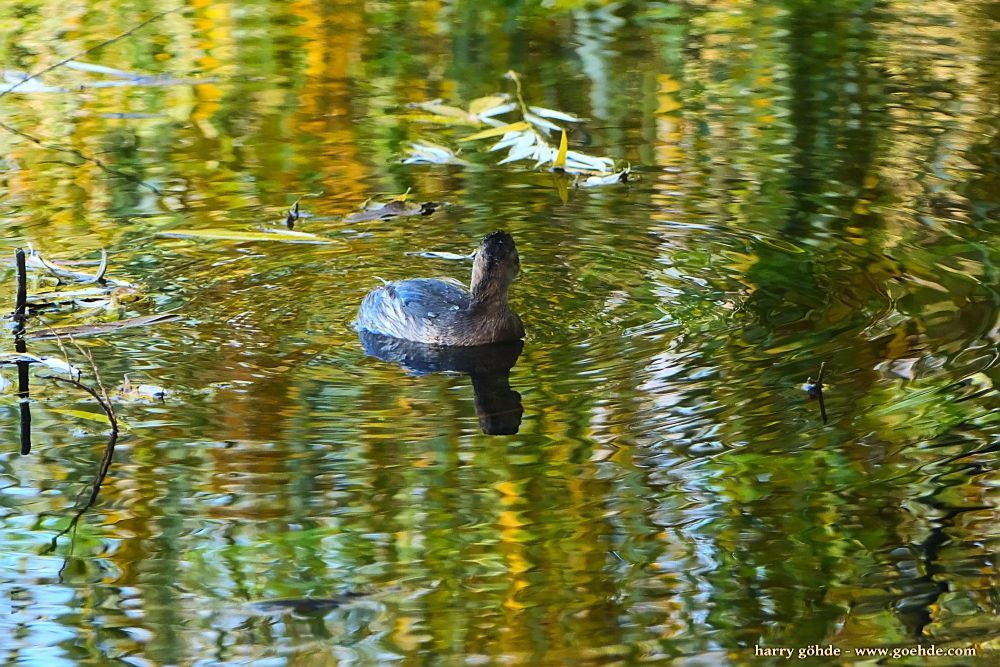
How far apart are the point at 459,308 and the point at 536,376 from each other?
0.80m

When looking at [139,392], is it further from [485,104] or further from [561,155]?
[485,104]

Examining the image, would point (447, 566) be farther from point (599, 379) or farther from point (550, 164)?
point (550, 164)

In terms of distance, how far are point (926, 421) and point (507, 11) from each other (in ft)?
24.7

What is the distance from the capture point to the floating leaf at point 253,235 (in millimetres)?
7574

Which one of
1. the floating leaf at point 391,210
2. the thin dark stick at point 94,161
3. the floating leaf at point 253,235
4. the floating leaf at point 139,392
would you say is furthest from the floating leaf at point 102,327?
the thin dark stick at point 94,161

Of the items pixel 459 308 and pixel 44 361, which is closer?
pixel 44 361

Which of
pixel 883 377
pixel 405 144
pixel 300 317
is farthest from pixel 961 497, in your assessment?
pixel 405 144

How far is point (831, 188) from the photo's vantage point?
26.7ft

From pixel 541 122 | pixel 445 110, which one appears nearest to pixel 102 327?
pixel 541 122

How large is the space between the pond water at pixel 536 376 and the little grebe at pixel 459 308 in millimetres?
144

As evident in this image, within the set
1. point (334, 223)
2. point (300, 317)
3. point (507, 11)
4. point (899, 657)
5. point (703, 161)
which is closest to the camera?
point (899, 657)

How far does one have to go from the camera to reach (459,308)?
675 cm

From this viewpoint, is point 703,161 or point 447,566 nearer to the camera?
point 447,566

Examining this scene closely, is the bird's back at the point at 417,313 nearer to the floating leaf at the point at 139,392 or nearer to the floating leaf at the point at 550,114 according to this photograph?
the floating leaf at the point at 139,392
